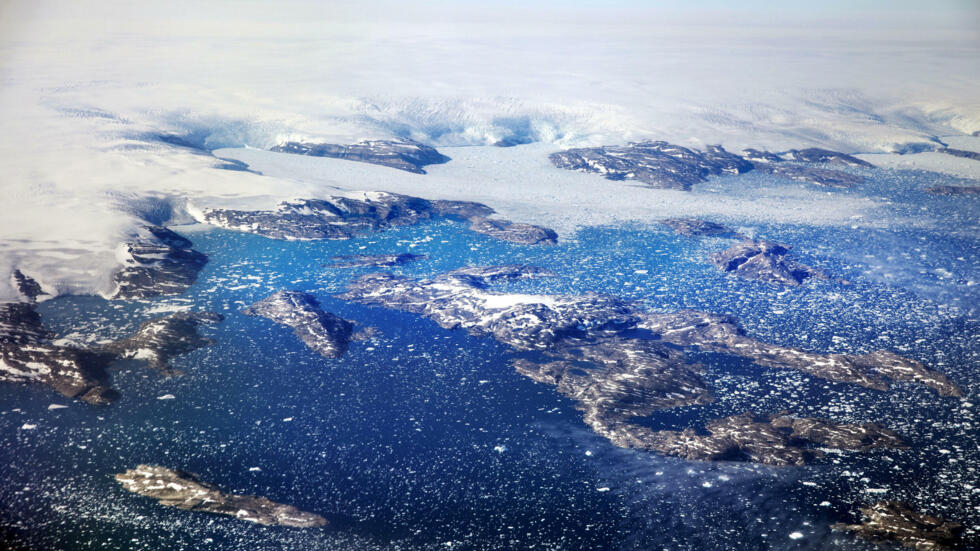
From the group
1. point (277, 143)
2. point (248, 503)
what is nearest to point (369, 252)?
point (248, 503)

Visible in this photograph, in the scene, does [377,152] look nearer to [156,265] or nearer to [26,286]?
[156,265]

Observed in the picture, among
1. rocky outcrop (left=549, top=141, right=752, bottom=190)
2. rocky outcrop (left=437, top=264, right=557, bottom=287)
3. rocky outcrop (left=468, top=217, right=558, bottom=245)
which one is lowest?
rocky outcrop (left=437, top=264, right=557, bottom=287)

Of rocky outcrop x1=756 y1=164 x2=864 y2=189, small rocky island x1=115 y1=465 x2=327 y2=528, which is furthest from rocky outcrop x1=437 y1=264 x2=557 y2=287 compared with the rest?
rocky outcrop x1=756 y1=164 x2=864 y2=189

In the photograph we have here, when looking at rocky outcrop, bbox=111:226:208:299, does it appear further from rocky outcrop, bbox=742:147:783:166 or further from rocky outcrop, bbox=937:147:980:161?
rocky outcrop, bbox=937:147:980:161

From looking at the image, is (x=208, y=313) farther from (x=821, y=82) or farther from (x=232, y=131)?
(x=821, y=82)

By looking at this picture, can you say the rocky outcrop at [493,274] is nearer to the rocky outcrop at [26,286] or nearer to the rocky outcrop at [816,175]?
the rocky outcrop at [26,286]
